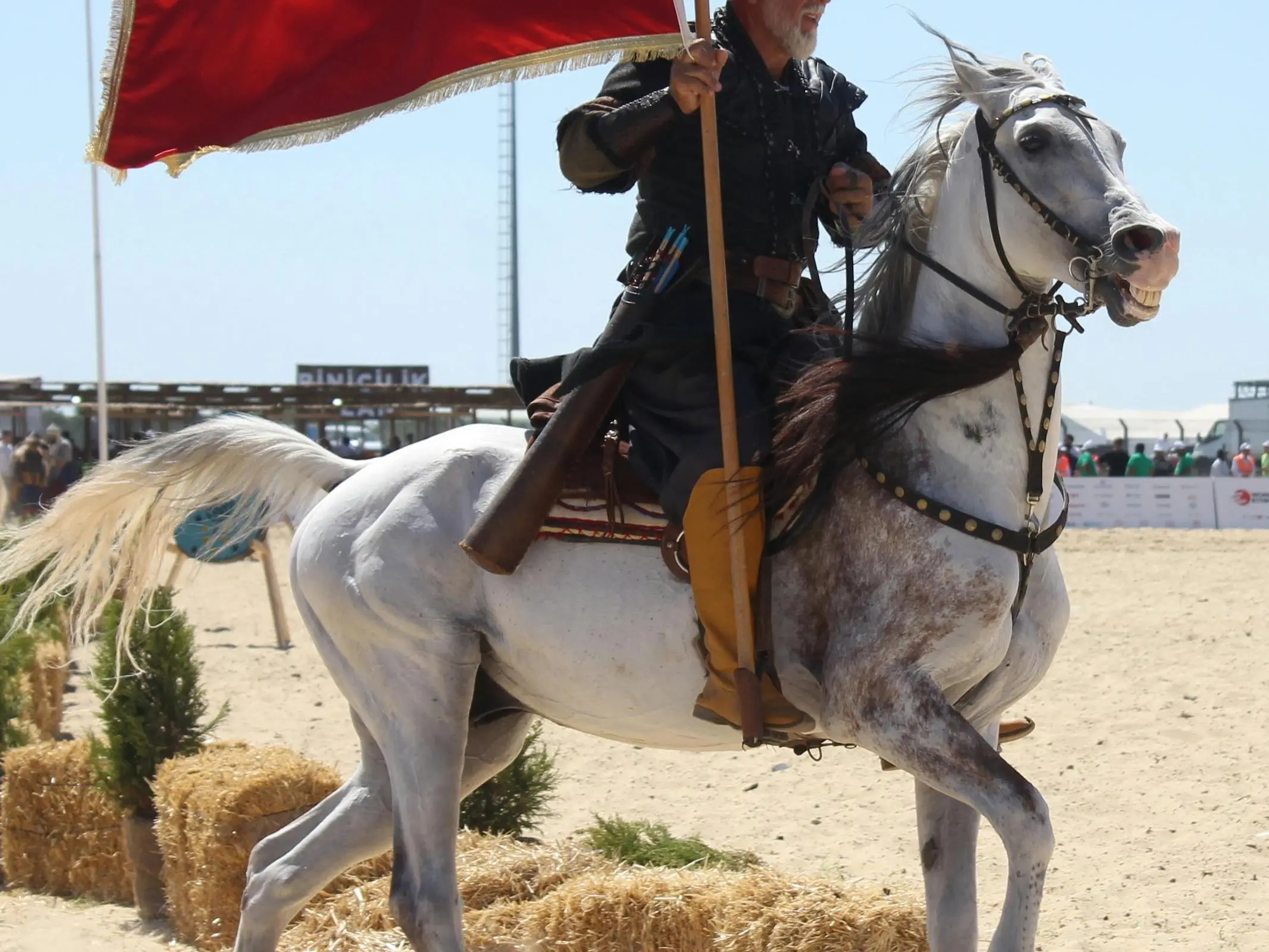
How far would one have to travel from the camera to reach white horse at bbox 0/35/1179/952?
3.71 metres

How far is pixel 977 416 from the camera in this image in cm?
393

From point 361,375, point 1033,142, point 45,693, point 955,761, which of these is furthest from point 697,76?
point 361,375

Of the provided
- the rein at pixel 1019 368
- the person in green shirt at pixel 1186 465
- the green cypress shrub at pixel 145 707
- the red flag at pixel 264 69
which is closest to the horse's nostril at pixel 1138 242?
the rein at pixel 1019 368

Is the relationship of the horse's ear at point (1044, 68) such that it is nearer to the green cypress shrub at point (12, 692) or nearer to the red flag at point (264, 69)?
the red flag at point (264, 69)

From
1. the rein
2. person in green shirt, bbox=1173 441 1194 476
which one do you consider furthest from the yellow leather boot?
person in green shirt, bbox=1173 441 1194 476

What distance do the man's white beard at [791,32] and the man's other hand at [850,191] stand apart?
1.27 ft

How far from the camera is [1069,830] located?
7.27 m

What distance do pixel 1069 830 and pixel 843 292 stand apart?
13.4 feet

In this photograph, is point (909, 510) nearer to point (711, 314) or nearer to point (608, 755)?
point (711, 314)

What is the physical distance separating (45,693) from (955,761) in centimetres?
757

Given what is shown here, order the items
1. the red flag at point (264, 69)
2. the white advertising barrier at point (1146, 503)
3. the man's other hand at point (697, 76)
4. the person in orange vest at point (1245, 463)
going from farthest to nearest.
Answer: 1. the person in orange vest at point (1245, 463)
2. the white advertising barrier at point (1146, 503)
3. the red flag at point (264, 69)
4. the man's other hand at point (697, 76)

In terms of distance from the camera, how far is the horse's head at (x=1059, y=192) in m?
3.43

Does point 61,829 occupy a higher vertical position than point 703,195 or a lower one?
lower

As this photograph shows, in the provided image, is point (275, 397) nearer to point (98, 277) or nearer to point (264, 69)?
point (98, 277)
